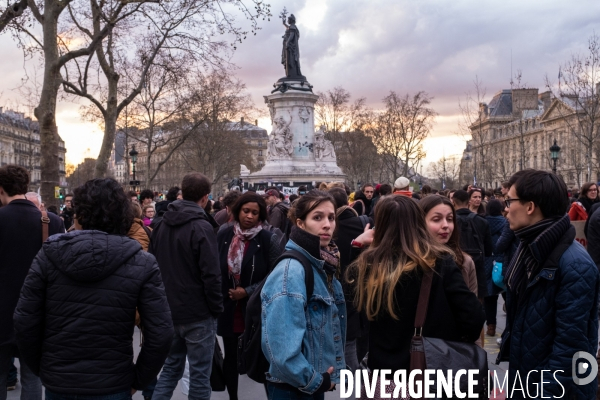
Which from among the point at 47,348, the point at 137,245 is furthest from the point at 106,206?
the point at 47,348

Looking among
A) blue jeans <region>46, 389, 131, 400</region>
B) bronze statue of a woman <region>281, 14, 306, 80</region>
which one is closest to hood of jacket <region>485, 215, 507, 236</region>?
blue jeans <region>46, 389, 131, 400</region>

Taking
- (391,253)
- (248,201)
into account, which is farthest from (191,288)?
(391,253)

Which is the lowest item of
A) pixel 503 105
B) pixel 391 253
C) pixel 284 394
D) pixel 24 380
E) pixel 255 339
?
pixel 24 380

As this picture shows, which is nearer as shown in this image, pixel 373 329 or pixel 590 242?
pixel 373 329

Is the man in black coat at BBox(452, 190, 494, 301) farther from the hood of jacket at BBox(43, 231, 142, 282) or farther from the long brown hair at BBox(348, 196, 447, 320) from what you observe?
the hood of jacket at BBox(43, 231, 142, 282)

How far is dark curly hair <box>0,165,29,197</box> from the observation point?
4.98 meters

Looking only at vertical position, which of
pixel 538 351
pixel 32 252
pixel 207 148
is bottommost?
pixel 538 351

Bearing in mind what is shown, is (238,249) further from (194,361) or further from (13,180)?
(13,180)

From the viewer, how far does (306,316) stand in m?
3.32

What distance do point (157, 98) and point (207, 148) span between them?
16908 mm

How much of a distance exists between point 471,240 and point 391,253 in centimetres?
446

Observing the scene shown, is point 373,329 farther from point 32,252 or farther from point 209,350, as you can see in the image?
point 32,252

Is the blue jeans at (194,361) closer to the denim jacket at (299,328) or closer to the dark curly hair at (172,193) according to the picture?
the denim jacket at (299,328)

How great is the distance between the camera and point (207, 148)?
53.1m
